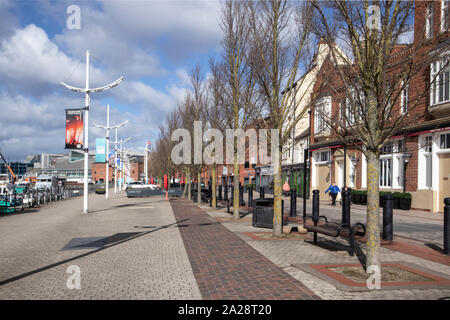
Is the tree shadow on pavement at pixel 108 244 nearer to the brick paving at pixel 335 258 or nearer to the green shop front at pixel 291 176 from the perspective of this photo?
the brick paving at pixel 335 258

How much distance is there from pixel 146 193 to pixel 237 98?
83.6ft

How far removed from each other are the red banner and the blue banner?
67.1 ft

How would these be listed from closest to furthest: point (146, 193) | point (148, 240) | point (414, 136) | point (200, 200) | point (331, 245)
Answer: point (331, 245)
point (148, 240)
point (414, 136)
point (200, 200)
point (146, 193)

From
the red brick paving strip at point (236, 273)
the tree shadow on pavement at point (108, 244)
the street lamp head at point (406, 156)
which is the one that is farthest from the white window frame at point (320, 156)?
the red brick paving strip at point (236, 273)

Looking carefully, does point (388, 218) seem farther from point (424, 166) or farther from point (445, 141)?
point (424, 166)

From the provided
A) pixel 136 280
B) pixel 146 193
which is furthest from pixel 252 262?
pixel 146 193

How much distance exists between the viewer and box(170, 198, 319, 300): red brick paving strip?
221 inches

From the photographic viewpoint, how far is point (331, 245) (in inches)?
386

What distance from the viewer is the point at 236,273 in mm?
6820

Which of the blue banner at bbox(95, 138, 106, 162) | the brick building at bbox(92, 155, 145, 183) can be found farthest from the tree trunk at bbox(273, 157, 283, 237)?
the brick building at bbox(92, 155, 145, 183)

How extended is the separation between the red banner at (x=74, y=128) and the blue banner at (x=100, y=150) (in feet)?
67.1

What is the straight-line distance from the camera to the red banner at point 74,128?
19625 millimetres
